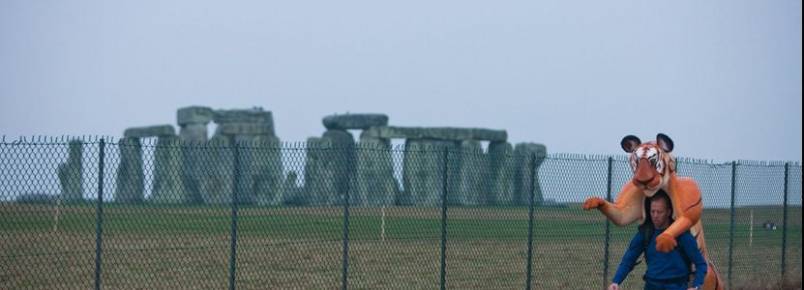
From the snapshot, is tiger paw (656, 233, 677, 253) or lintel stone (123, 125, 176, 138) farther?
lintel stone (123, 125, 176, 138)

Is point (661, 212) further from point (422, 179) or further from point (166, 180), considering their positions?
point (422, 179)

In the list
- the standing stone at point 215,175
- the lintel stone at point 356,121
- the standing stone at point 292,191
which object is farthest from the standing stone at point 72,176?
the lintel stone at point 356,121

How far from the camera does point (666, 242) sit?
10.1m

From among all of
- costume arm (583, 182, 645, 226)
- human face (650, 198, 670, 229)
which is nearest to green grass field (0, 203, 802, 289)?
costume arm (583, 182, 645, 226)

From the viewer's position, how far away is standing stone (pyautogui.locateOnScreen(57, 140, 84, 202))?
1148 cm

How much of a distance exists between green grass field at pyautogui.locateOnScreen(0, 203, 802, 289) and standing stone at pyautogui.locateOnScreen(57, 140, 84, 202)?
29.6 inches

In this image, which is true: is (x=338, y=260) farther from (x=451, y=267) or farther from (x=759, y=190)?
(x=759, y=190)

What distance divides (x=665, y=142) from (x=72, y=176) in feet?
19.1

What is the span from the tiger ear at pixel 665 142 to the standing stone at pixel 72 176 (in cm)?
495

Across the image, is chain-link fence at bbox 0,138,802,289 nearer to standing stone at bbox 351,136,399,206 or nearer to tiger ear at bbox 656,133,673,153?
standing stone at bbox 351,136,399,206

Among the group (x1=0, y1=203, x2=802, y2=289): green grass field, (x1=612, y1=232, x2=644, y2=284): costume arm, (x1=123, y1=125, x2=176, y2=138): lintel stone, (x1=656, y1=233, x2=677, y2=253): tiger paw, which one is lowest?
(x1=0, y1=203, x2=802, y2=289): green grass field

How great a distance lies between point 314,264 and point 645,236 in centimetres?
895

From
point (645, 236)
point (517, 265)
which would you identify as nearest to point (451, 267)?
point (517, 265)

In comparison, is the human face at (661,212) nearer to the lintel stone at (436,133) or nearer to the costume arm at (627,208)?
the costume arm at (627,208)
